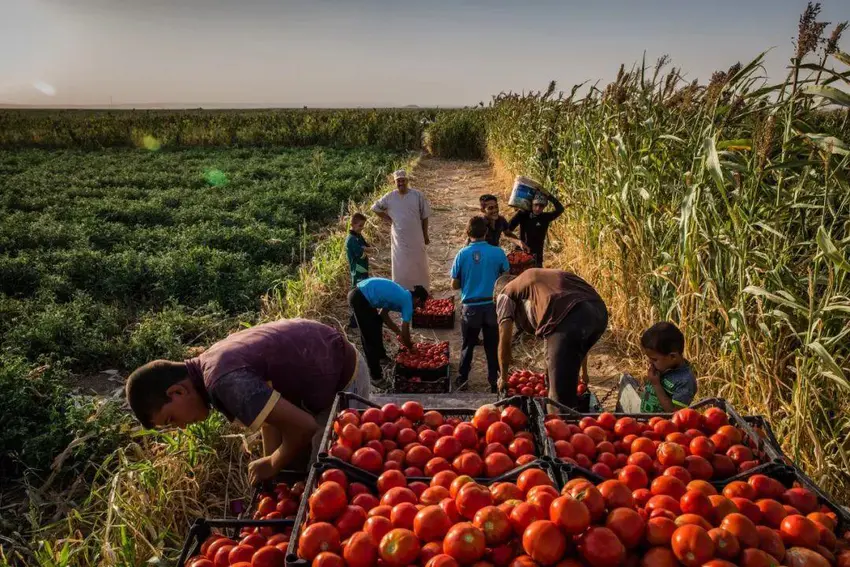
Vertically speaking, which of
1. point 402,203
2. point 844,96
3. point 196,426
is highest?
point 844,96

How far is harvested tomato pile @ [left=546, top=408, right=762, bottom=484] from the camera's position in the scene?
2.29 metres

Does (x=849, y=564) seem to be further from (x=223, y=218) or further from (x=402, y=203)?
(x=223, y=218)

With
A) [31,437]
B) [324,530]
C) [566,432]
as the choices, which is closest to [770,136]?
[566,432]

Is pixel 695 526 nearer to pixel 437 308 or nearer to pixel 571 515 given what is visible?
pixel 571 515

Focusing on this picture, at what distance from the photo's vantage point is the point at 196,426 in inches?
157

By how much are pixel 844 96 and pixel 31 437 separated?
20.1 feet

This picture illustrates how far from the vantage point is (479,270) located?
540cm

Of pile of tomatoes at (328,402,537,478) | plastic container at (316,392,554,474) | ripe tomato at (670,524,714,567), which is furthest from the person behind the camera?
plastic container at (316,392,554,474)

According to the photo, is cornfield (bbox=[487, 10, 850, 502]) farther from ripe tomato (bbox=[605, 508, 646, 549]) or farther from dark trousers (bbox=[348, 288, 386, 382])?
dark trousers (bbox=[348, 288, 386, 382])

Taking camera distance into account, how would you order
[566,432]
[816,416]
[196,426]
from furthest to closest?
[196,426] → [816,416] → [566,432]

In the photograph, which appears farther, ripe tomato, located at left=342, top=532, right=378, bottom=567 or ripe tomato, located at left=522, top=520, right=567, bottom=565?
ripe tomato, located at left=342, top=532, right=378, bottom=567

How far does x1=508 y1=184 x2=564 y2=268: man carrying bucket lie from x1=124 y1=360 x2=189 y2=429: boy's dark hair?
5537 mm

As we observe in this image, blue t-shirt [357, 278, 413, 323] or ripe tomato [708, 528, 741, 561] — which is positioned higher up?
ripe tomato [708, 528, 741, 561]

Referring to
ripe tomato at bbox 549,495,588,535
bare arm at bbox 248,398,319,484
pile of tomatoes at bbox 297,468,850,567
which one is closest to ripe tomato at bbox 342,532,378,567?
pile of tomatoes at bbox 297,468,850,567
